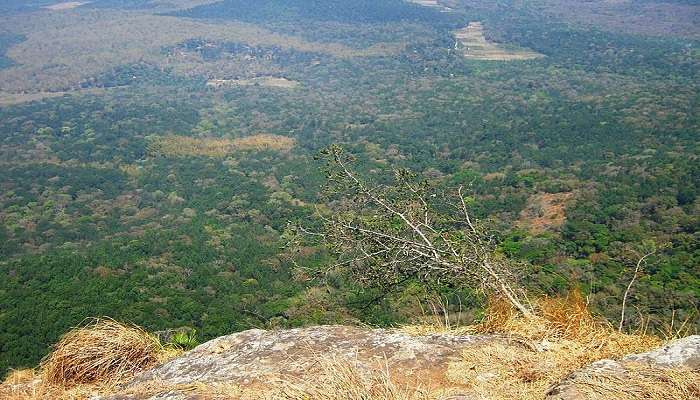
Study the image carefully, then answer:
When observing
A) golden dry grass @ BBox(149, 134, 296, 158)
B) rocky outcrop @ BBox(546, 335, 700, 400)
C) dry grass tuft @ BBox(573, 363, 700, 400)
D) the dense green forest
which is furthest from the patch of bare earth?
golden dry grass @ BBox(149, 134, 296, 158)

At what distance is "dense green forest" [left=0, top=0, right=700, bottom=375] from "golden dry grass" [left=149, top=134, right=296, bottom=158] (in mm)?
600

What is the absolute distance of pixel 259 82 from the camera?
423ft

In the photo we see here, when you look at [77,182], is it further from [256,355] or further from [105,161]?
[256,355]

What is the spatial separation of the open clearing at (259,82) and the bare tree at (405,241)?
382ft

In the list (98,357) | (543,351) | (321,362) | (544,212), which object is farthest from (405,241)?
(544,212)

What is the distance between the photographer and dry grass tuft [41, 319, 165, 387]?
555cm

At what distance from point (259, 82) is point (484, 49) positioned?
5692cm

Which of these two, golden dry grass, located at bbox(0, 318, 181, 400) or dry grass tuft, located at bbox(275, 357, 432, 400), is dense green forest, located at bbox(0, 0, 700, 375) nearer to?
golden dry grass, located at bbox(0, 318, 181, 400)

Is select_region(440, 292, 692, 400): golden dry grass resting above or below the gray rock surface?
below

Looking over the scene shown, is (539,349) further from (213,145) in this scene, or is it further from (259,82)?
(259,82)

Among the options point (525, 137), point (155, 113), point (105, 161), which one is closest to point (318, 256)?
point (525, 137)

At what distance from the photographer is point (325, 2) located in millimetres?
194875

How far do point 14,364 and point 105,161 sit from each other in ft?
190

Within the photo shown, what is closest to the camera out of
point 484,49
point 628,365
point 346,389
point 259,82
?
point 346,389
